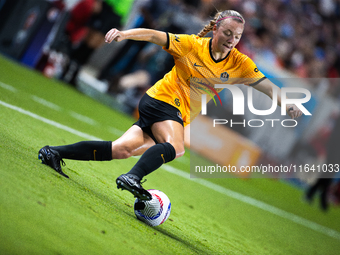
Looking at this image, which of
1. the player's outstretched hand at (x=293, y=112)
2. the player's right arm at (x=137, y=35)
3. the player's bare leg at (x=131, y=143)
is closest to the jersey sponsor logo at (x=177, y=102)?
the player's bare leg at (x=131, y=143)

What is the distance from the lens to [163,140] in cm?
382

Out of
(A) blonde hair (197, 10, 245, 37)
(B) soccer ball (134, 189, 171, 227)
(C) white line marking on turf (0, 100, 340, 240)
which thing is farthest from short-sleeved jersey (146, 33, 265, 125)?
(C) white line marking on turf (0, 100, 340, 240)

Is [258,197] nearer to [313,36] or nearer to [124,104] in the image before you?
[124,104]

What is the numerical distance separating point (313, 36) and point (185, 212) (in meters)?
15.3

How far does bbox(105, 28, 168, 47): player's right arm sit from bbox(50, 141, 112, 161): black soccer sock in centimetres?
98

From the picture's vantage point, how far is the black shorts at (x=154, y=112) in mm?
3869

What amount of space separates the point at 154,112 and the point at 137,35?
710 mm

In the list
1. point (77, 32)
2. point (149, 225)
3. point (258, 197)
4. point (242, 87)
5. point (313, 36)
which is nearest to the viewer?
point (149, 225)

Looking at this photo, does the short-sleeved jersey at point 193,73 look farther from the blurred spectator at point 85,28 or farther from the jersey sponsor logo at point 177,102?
the blurred spectator at point 85,28

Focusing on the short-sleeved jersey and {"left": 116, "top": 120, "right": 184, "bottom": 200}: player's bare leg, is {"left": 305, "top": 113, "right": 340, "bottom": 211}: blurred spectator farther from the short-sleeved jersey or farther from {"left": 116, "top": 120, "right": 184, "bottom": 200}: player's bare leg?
{"left": 116, "top": 120, "right": 184, "bottom": 200}: player's bare leg

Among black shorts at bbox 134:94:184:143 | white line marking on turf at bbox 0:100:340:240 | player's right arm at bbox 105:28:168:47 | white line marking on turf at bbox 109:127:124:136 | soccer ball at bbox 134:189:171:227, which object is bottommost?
white line marking on turf at bbox 109:127:124:136

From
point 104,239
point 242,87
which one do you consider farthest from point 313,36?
point 104,239

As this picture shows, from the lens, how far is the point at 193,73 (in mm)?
4086

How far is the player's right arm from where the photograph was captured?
341cm
